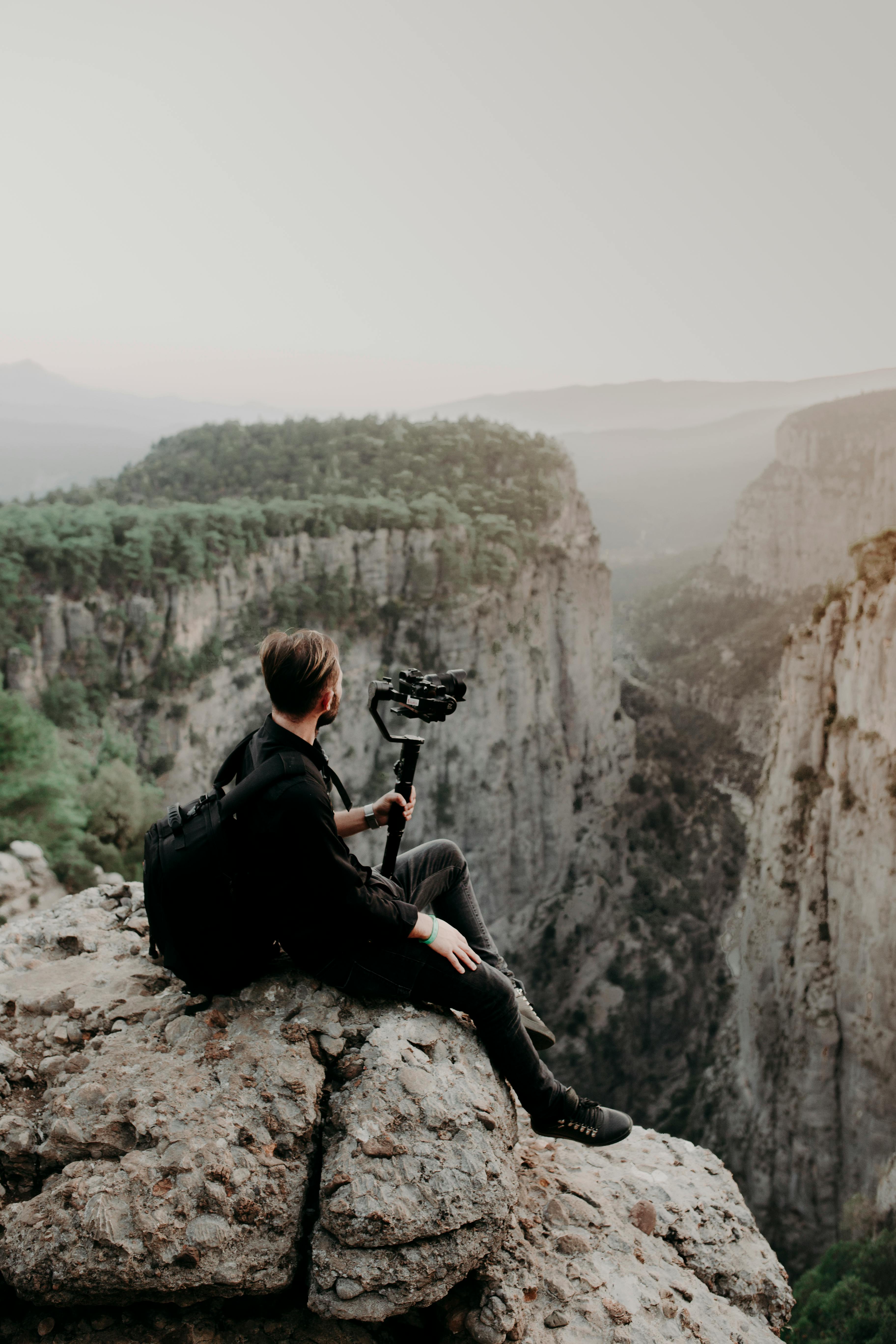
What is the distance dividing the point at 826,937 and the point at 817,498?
64.1 m

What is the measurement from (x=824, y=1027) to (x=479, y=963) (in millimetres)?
16164

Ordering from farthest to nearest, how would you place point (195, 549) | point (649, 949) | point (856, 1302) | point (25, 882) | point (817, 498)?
point (817, 498)
point (649, 949)
point (195, 549)
point (856, 1302)
point (25, 882)

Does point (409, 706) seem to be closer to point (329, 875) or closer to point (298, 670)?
point (298, 670)

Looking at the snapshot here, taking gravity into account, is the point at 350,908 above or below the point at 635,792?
above

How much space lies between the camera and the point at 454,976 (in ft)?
12.6

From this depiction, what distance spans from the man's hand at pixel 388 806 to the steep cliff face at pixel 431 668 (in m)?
20.1

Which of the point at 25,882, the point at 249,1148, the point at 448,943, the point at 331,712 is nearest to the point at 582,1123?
the point at 448,943

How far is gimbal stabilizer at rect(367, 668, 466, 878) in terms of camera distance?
4.04 m

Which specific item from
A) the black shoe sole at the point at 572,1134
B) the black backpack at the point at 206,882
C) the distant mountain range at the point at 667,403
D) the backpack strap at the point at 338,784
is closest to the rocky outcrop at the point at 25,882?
the black backpack at the point at 206,882

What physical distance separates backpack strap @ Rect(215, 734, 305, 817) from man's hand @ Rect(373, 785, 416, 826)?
0.57 metres

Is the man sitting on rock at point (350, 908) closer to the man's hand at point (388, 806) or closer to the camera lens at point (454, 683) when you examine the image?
the man's hand at point (388, 806)

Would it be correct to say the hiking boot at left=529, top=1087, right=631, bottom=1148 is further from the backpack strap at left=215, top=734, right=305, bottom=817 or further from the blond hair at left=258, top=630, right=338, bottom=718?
the blond hair at left=258, top=630, right=338, bottom=718

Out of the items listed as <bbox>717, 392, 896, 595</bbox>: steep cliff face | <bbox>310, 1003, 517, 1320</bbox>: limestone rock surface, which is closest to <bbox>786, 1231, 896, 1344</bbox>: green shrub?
<bbox>310, 1003, 517, 1320</bbox>: limestone rock surface

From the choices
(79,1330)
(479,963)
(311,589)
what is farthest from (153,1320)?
(311,589)
